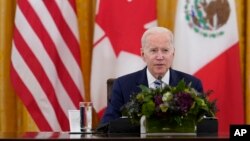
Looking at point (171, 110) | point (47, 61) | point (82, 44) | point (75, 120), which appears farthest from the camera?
point (82, 44)

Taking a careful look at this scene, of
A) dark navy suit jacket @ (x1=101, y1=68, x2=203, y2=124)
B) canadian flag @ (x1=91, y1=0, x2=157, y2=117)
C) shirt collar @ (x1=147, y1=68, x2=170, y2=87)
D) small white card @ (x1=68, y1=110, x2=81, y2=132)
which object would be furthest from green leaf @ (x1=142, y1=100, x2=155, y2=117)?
canadian flag @ (x1=91, y1=0, x2=157, y2=117)

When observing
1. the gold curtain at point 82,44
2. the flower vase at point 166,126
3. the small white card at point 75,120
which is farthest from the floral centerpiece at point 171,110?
the gold curtain at point 82,44

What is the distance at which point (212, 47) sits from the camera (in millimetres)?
4414

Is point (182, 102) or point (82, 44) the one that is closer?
point (182, 102)

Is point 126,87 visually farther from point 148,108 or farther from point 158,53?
point 148,108

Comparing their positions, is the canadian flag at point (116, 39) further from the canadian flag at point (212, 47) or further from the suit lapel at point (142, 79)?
the suit lapel at point (142, 79)

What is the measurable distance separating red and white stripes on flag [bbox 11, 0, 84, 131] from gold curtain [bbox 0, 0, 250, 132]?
0.24 metres

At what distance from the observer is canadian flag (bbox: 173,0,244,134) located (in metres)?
4.35

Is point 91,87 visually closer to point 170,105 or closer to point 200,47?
point 200,47

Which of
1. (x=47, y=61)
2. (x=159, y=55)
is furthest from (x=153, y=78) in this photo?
(x=47, y=61)

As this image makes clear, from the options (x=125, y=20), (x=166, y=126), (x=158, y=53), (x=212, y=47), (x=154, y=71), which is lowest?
(x=166, y=126)

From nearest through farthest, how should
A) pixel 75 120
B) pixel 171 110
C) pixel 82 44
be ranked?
pixel 171 110 → pixel 75 120 → pixel 82 44

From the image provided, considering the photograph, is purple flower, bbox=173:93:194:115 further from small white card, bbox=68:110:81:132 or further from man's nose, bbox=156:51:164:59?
man's nose, bbox=156:51:164:59

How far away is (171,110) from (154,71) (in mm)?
1145
